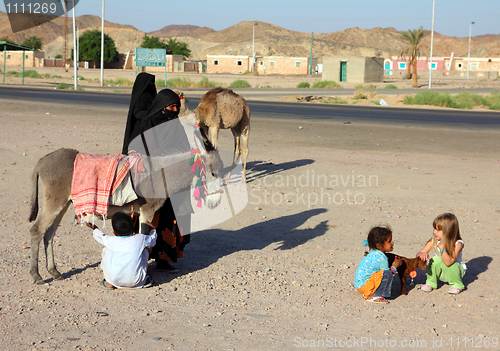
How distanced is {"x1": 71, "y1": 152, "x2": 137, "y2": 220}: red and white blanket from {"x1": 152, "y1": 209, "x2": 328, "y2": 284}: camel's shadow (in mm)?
1090

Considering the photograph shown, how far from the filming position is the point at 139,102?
538cm

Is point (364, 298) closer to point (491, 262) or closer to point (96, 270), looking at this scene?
point (491, 262)

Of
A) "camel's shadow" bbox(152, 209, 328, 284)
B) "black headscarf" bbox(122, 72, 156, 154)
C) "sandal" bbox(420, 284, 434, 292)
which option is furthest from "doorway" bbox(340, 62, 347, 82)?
"sandal" bbox(420, 284, 434, 292)

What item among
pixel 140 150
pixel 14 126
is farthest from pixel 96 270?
pixel 14 126

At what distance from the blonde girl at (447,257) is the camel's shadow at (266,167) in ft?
17.6

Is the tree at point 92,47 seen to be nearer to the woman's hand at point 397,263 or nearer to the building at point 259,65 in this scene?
the building at point 259,65

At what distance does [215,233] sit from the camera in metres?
6.79

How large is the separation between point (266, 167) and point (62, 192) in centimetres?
701

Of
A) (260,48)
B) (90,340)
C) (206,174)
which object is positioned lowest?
(90,340)

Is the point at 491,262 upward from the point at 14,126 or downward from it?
downward

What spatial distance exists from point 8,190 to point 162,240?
451cm

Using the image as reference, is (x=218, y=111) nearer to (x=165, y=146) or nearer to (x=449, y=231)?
(x=165, y=146)

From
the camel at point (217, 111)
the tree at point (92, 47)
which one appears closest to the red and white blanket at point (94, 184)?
the camel at point (217, 111)

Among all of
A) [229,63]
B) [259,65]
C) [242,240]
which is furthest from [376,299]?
[259,65]
